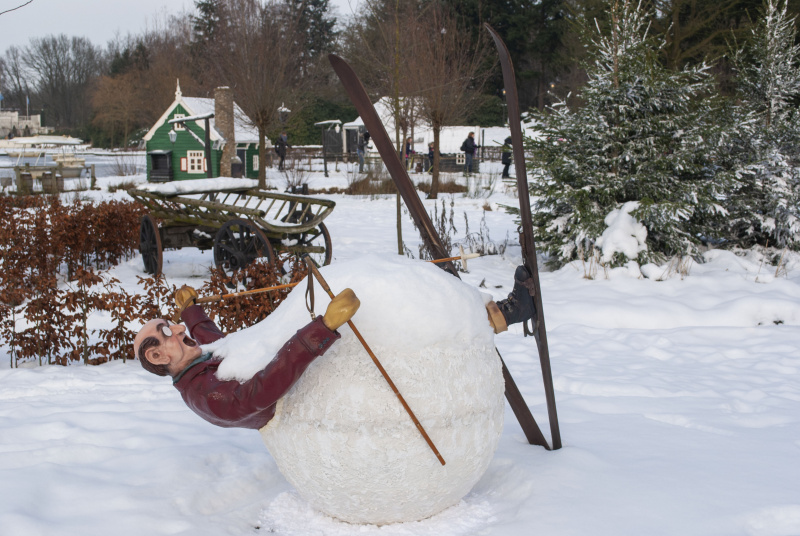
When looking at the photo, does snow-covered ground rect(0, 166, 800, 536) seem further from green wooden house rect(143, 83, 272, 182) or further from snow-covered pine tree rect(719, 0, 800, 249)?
green wooden house rect(143, 83, 272, 182)

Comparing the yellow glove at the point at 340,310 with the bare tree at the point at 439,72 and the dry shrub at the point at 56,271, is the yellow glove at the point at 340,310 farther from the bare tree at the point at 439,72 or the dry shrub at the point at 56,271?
the bare tree at the point at 439,72

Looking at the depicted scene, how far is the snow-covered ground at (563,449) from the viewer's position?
2.57 meters

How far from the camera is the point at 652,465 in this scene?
3078 millimetres

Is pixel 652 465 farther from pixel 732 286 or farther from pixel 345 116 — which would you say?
pixel 345 116

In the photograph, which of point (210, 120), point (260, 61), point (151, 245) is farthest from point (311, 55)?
point (151, 245)

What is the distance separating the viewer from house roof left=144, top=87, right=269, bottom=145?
73.4ft

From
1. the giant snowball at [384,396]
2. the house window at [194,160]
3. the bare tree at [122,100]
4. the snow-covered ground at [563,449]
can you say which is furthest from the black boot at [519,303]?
the bare tree at [122,100]

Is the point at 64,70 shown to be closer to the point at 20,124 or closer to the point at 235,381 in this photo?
the point at 20,124

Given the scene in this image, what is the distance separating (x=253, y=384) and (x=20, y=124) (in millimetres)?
71703

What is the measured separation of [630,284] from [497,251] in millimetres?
2725

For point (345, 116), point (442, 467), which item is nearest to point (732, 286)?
point (442, 467)

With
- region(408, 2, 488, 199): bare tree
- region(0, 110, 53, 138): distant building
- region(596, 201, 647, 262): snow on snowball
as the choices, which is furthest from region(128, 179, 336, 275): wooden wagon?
region(0, 110, 53, 138): distant building

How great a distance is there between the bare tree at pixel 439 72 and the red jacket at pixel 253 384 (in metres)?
13.8

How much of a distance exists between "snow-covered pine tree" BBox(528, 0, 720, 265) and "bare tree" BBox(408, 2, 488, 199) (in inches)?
317
